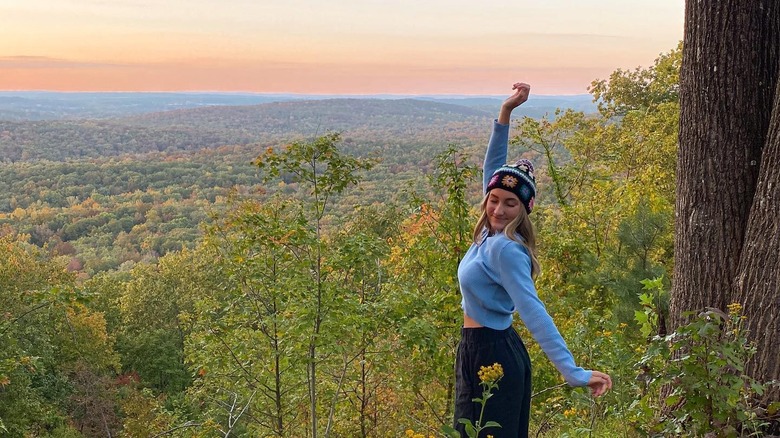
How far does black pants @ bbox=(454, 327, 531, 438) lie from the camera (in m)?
2.19

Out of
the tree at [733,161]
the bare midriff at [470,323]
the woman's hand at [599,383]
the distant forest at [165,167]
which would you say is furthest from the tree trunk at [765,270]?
the distant forest at [165,167]

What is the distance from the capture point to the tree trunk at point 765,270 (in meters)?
2.71

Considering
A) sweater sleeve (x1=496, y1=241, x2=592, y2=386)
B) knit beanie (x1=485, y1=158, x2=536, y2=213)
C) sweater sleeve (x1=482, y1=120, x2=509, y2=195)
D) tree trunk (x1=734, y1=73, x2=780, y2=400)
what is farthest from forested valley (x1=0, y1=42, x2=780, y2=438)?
sweater sleeve (x1=482, y1=120, x2=509, y2=195)

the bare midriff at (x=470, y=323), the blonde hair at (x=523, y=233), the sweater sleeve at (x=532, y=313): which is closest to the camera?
the sweater sleeve at (x=532, y=313)

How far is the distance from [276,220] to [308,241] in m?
0.39

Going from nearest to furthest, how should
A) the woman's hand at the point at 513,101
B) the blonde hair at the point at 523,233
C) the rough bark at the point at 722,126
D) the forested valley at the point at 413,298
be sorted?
the blonde hair at the point at 523,233 < the forested valley at the point at 413,298 < the woman's hand at the point at 513,101 < the rough bark at the point at 722,126

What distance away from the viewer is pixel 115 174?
8188cm

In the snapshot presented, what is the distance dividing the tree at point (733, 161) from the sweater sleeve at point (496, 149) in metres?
1.03

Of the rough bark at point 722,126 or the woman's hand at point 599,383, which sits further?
the rough bark at point 722,126

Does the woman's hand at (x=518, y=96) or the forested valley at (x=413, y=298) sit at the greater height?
the woman's hand at (x=518, y=96)

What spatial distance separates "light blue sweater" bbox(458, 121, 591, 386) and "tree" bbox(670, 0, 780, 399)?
1270mm

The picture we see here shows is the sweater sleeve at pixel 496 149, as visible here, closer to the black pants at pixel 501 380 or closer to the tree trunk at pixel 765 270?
the black pants at pixel 501 380

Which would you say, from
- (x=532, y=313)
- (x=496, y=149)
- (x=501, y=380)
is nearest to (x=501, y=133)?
(x=496, y=149)

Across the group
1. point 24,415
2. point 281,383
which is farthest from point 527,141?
point 24,415
